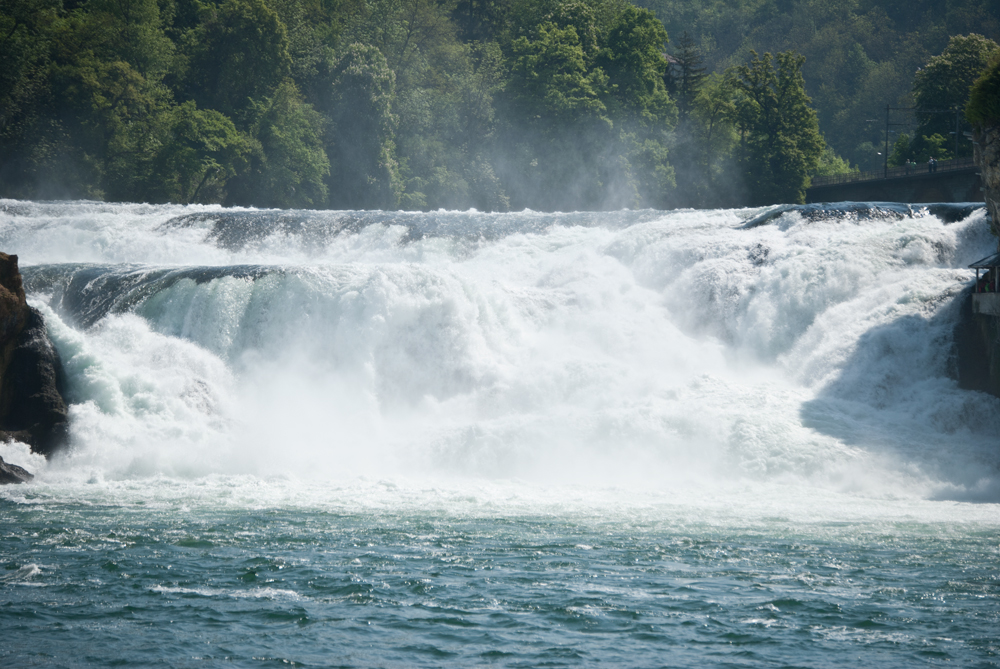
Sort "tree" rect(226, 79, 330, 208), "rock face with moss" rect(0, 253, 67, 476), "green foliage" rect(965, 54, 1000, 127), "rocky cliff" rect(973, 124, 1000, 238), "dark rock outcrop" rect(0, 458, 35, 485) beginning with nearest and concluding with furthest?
"dark rock outcrop" rect(0, 458, 35, 485) → "rock face with moss" rect(0, 253, 67, 476) → "green foliage" rect(965, 54, 1000, 127) → "rocky cliff" rect(973, 124, 1000, 238) → "tree" rect(226, 79, 330, 208)

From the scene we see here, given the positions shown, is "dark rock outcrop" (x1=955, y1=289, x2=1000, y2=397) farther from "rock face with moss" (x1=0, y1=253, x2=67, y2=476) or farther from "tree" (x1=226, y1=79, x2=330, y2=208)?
"tree" (x1=226, y1=79, x2=330, y2=208)

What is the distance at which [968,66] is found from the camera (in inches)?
2044

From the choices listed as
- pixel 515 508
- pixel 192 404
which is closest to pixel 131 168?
pixel 192 404

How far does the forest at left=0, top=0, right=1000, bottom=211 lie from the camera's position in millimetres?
43844

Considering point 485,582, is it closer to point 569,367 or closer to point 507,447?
point 507,447

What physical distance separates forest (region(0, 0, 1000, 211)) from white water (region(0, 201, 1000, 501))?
2307 centimetres

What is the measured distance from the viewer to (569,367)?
21281mm

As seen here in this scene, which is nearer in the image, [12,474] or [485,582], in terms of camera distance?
[485,582]

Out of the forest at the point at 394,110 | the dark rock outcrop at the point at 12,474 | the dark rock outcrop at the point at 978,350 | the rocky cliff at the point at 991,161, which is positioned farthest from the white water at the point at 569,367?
the forest at the point at 394,110

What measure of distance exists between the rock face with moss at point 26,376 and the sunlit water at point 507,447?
42 centimetres

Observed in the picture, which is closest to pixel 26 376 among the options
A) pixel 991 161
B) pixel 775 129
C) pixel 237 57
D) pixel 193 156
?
pixel 991 161

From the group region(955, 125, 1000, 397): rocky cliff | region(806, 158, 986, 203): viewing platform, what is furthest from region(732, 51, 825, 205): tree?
region(955, 125, 1000, 397): rocky cliff

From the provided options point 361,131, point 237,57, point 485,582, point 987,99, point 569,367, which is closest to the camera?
point 485,582

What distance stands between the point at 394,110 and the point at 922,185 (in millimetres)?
26321
